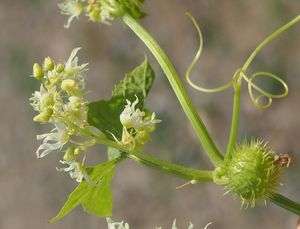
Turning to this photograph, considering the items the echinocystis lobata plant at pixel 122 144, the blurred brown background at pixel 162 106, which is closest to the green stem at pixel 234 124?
the echinocystis lobata plant at pixel 122 144

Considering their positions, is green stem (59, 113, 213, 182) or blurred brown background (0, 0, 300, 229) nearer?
green stem (59, 113, 213, 182)

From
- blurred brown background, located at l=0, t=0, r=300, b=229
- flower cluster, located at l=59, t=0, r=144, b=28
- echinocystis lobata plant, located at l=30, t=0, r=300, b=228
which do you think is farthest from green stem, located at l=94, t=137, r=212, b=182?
blurred brown background, located at l=0, t=0, r=300, b=229

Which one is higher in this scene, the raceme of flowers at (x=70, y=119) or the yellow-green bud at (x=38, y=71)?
the yellow-green bud at (x=38, y=71)

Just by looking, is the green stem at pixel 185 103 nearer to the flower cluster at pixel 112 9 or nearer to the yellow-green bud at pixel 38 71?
the flower cluster at pixel 112 9

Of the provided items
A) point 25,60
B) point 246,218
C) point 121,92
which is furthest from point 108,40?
point 121,92

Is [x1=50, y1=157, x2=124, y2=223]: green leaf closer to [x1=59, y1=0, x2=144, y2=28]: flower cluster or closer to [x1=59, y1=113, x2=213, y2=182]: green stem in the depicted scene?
[x1=59, y1=113, x2=213, y2=182]: green stem

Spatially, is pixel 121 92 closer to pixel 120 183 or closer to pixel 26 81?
pixel 120 183
